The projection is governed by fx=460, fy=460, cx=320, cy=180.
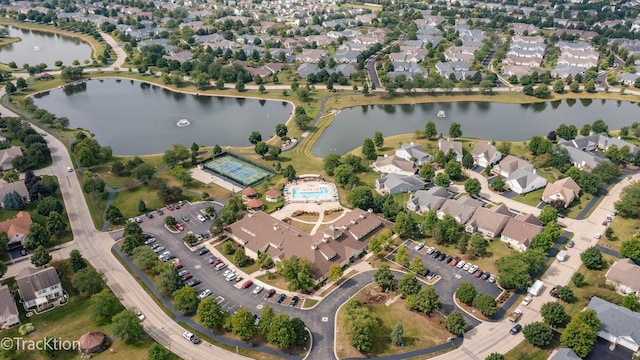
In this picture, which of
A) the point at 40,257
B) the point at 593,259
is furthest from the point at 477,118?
the point at 40,257

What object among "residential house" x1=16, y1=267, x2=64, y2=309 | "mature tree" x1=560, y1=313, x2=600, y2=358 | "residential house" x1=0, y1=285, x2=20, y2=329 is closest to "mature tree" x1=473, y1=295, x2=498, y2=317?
"mature tree" x1=560, y1=313, x2=600, y2=358

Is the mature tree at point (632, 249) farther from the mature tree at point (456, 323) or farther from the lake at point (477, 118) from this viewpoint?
the lake at point (477, 118)

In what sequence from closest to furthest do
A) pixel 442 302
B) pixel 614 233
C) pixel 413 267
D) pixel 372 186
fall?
pixel 442 302 < pixel 413 267 < pixel 614 233 < pixel 372 186

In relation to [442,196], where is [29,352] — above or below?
below

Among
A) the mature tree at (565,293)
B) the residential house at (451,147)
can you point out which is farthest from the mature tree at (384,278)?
the residential house at (451,147)

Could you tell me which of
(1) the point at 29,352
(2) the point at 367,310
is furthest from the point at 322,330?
(1) the point at 29,352

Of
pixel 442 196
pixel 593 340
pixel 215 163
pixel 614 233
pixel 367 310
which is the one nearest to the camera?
pixel 593 340

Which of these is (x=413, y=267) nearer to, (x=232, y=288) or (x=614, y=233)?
(x=232, y=288)
